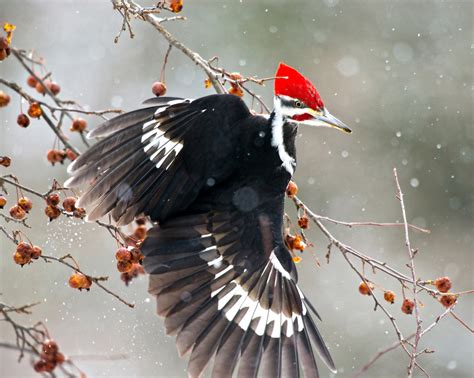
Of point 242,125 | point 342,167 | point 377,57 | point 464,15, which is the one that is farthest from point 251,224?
point 464,15

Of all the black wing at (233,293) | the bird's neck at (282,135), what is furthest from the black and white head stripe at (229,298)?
the bird's neck at (282,135)

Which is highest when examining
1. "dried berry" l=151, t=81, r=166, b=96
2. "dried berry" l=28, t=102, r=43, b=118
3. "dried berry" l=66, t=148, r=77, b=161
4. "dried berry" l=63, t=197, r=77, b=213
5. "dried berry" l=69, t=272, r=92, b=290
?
"dried berry" l=151, t=81, r=166, b=96

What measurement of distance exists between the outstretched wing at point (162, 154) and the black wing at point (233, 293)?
0.11 metres

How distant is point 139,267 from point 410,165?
16.3 ft

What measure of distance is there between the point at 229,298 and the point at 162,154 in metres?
0.53

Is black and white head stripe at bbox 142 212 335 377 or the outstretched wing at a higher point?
the outstretched wing

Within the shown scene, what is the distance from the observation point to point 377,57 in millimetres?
7129

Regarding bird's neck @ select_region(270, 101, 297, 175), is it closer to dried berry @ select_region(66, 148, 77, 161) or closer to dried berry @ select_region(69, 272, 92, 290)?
dried berry @ select_region(66, 148, 77, 161)

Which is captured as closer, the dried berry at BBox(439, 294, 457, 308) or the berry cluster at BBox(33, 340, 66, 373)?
the berry cluster at BBox(33, 340, 66, 373)

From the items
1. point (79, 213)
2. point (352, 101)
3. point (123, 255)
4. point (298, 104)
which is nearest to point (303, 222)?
point (298, 104)

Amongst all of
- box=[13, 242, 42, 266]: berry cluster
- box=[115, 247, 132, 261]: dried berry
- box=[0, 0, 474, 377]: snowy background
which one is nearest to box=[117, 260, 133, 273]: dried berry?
box=[115, 247, 132, 261]: dried berry

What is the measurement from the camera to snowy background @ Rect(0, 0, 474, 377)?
660cm

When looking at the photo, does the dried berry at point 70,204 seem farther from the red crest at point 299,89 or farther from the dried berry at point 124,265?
the red crest at point 299,89

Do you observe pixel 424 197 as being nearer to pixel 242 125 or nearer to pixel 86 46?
pixel 86 46
